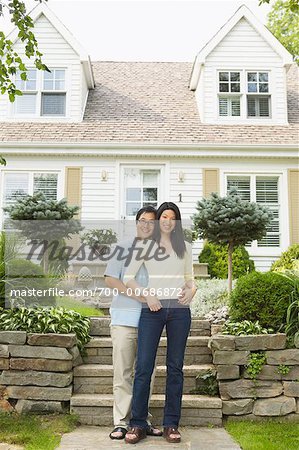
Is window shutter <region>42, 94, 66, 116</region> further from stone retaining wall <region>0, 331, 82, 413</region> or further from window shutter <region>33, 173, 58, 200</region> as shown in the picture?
stone retaining wall <region>0, 331, 82, 413</region>

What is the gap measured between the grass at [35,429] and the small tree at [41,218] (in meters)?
3.62

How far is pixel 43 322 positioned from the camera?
175 inches

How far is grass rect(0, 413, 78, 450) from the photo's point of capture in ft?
11.5

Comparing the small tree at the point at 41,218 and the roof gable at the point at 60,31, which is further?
the roof gable at the point at 60,31

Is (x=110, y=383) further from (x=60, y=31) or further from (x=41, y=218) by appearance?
(x=60, y=31)

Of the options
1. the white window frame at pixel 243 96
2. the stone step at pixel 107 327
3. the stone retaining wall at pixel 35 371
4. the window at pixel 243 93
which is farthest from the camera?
the window at pixel 243 93

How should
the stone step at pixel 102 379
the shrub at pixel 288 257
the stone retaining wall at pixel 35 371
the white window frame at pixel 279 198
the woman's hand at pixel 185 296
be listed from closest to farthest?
the woman's hand at pixel 185 296
the stone retaining wall at pixel 35 371
the stone step at pixel 102 379
the shrub at pixel 288 257
the white window frame at pixel 279 198

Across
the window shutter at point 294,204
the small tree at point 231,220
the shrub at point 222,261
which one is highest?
the window shutter at point 294,204

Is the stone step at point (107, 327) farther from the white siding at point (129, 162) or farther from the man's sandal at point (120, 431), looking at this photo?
the white siding at point (129, 162)

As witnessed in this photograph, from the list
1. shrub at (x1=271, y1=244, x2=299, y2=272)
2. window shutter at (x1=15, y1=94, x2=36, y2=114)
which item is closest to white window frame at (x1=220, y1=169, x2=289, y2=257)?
shrub at (x1=271, y1=244, x2=299, y2=272)

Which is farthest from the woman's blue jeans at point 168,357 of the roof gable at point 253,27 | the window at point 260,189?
the roof gable at point 253,27

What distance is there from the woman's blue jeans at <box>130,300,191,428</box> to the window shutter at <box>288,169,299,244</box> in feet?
23.4

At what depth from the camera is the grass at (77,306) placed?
233 inches

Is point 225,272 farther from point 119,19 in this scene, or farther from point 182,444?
point 182,444
